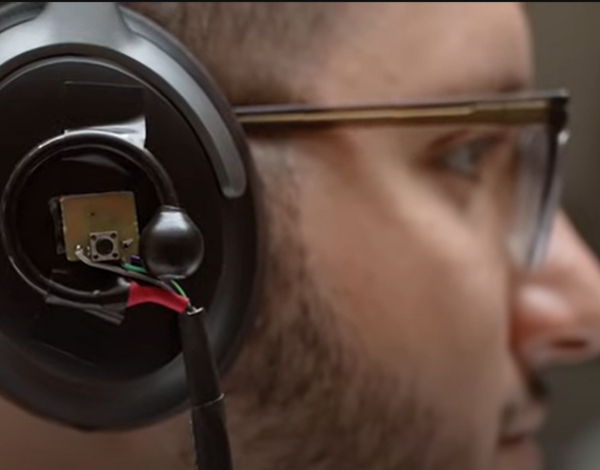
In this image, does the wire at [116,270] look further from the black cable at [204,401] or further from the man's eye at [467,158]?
the man's eye at [467,158]

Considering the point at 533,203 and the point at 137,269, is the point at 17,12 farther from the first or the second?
the point at 533,203

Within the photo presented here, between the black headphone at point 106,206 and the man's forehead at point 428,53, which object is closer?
the black headphone at point 106,206

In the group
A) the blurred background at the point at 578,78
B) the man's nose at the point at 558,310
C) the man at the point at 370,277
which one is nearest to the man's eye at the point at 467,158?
the man at the point at 370,277

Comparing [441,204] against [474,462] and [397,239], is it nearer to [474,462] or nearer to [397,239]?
[397,239]

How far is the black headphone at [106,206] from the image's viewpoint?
59 centimetres

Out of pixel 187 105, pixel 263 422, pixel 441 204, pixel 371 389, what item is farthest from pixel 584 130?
pixel 187 105

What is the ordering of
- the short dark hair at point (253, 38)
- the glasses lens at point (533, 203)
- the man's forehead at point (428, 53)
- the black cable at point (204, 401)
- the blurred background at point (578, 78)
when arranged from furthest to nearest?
the blurred background at point (578, 78), the glasses lens at point (533, 203), the man's forehead at point (428, 53), the short dark hair at point (253, 38), the black cable at point (204, 401)

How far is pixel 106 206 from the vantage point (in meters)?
0.60

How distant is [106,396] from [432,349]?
0.34m

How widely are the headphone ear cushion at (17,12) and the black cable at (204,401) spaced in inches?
6.6

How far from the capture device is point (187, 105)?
2.08ft

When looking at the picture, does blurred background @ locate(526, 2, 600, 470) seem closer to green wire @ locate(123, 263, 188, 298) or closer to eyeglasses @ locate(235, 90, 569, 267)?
eyeglasses @ locate(235, 90, 569, 267)

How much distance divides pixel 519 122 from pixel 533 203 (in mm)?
129

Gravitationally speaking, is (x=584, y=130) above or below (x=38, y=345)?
above
